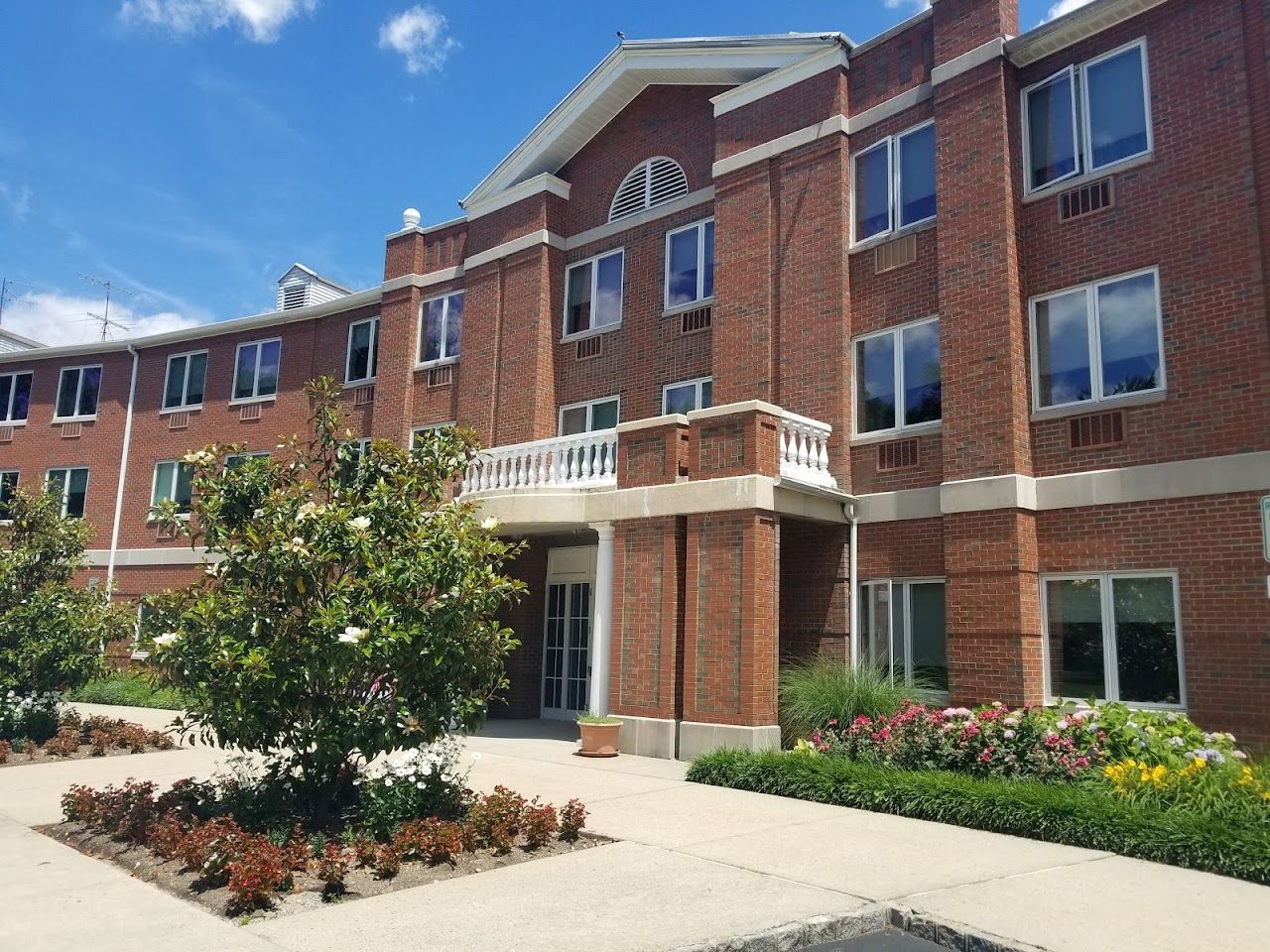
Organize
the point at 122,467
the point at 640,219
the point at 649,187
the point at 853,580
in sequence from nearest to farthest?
1. the point at 853,580
2. the point at 640,219
3. the point at 649,187
4. the point at 122,467

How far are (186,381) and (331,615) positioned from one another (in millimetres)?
22567

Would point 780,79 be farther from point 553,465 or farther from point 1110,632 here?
point 1110,632

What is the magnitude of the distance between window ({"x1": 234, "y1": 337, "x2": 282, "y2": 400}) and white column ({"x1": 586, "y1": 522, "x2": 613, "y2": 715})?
47.2 feet

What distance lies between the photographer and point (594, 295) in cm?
1944

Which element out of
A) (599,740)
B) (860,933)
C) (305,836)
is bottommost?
(860,933)

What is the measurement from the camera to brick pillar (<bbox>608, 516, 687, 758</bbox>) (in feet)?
45.0

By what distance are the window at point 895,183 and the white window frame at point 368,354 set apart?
12.5m

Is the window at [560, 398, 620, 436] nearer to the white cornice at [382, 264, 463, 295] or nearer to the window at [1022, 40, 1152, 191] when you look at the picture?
the white cornice at [382, 264, 463, 295]

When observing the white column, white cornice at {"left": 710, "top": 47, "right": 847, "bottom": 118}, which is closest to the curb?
the white column

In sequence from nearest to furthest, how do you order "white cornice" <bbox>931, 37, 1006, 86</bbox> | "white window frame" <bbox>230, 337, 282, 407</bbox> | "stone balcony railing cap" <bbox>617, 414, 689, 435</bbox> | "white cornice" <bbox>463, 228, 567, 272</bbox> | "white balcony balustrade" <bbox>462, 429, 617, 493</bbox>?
"white cornice" <bbox>931, 37, 1006, 86</bbox>, "stone balcony railing cap" <bbox>617, 414, 689, 435</bbox>, "white balcony balustrade" <bbox>462, 429, 617, 493</bbox>, "white cornice" <bbox>463, 228, 567, 272</bbox>, "white window frame" <bbox>230, 337, 282, 407</bbox>

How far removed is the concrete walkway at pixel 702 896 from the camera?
5965 millimetres

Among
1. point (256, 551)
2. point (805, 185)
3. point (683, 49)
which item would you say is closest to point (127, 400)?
point (683, 49)

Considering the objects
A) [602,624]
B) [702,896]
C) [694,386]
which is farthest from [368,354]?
[702,896]

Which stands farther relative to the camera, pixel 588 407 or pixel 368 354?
pixel 368 354
